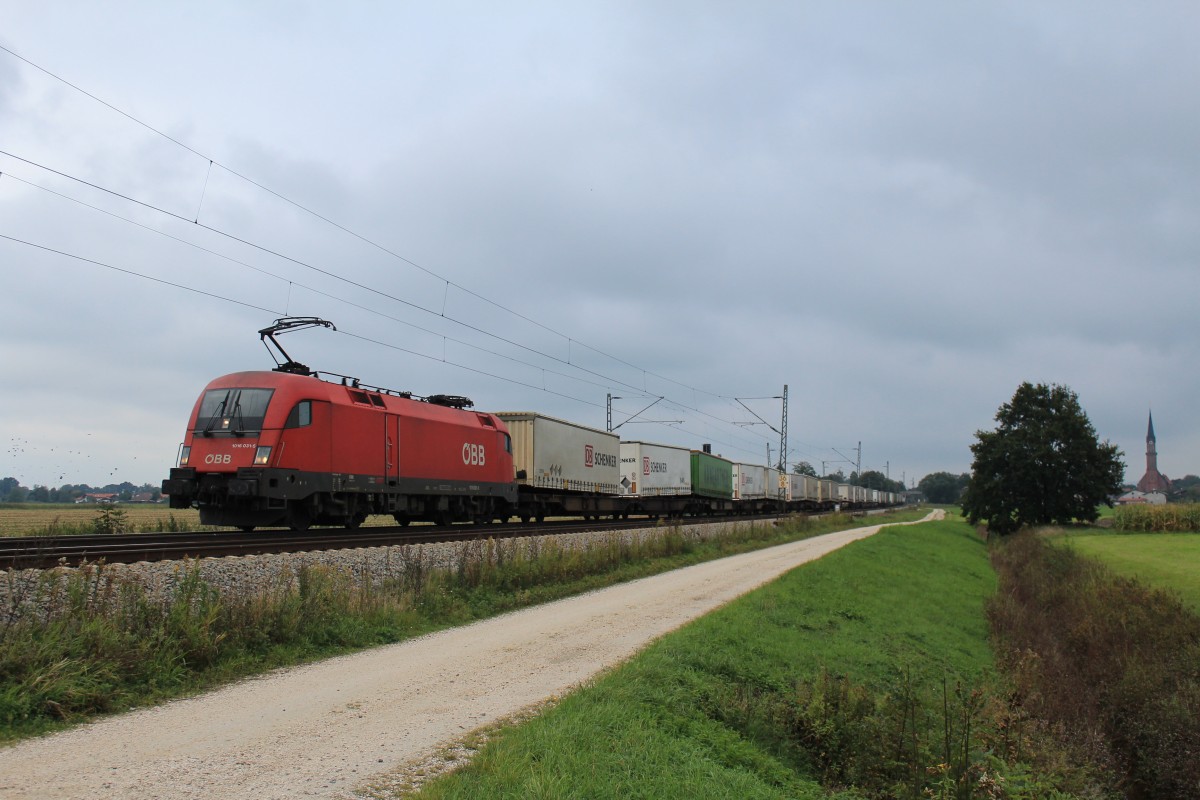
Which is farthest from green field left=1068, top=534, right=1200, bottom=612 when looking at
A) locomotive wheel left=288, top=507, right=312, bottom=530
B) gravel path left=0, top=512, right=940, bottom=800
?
locomotive wheel left=288, top=507, right=312, bottom=530

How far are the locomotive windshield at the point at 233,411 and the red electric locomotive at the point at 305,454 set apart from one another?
2cm

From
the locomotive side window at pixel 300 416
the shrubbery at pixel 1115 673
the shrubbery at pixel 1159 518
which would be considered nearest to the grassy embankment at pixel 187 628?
the locomotive side window at pixel 300 416

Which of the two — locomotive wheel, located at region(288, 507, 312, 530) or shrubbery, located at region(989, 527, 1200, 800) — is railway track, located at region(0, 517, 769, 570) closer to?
locomotive wheel, located at region(288, 507, 312, 530)

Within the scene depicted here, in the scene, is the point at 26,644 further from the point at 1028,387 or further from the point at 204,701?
the point at 1028,387

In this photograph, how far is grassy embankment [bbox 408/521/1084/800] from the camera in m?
5.98

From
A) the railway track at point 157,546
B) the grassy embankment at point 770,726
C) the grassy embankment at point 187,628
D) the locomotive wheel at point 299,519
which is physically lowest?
the grassy embankment at point 770,726

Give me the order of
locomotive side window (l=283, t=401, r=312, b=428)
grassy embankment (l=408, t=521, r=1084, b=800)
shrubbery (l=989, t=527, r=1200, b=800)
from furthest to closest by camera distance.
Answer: locomotive side window (l=283, t=401, r=312, b=428) → shrubbery (l=989, t=527, r=1200, b=800) → grassy embankment (l=408, t=521, r=1084, b=800)

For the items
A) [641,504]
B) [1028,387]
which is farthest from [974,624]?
[1028,387]

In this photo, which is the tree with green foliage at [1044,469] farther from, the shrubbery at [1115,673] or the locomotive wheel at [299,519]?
the locomotive wheel at [299,519]

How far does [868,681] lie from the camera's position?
38.4 feet

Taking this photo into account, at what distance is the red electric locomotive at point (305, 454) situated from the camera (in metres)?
17.3

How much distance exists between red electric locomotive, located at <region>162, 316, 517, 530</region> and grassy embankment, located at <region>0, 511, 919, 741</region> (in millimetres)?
5137

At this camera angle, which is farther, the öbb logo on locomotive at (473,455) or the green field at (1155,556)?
the green field at (1155,556)

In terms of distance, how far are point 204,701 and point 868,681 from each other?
8.69m
